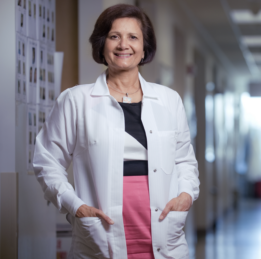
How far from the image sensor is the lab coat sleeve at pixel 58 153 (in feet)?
6.00

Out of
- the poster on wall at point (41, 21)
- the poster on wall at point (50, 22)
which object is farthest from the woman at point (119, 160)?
the poster on wall at point (50, 22)

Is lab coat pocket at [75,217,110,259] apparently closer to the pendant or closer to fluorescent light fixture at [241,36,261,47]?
the pendant

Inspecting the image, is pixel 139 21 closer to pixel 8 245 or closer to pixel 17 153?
pixel 17 153

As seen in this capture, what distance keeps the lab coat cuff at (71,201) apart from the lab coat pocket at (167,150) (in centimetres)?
35

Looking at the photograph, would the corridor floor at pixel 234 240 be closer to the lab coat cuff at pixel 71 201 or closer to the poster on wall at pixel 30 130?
the poster on wall at pixel 30 130

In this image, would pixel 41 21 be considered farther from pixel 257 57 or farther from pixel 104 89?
pixel 257 57

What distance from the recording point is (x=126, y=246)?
1.80 m

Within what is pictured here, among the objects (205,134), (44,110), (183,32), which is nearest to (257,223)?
(205,134)

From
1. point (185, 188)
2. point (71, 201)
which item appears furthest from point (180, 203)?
point (71, 201)

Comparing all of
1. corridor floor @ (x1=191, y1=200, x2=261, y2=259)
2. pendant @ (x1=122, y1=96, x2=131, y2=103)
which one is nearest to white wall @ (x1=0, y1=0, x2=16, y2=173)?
pendant @ (x1=122, y1=96, x2=131, y2=103)

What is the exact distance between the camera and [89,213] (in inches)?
70.2

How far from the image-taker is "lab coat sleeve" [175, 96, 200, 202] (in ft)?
6.48

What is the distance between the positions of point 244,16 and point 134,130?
5.77 meters

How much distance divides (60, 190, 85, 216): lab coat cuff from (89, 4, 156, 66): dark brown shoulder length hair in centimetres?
60
